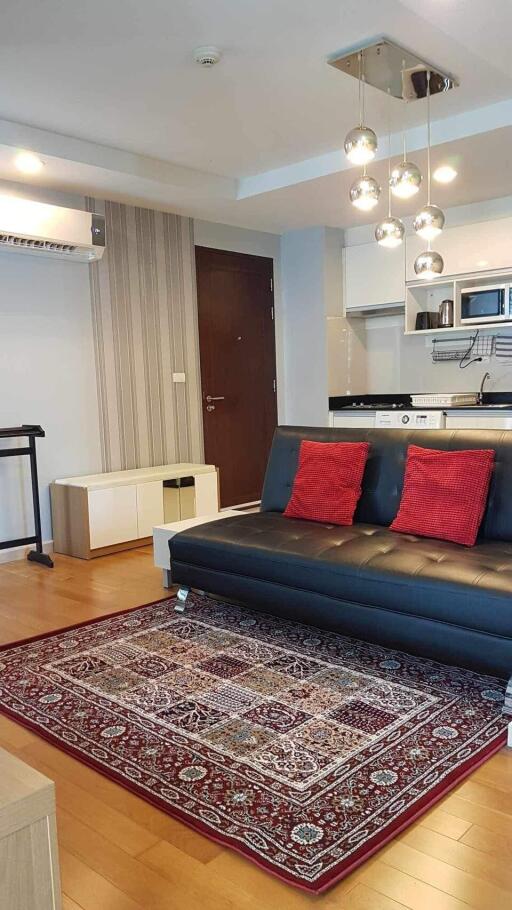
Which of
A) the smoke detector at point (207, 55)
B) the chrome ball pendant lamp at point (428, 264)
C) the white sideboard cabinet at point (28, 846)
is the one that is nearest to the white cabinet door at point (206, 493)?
the chrome ball pendant lamp at point (428, 264)

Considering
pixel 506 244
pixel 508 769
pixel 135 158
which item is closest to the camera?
pixel 508 769

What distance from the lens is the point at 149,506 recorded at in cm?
500

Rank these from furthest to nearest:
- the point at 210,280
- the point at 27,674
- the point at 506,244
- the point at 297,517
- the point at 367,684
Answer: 1. the point at 210,280
2. the point at 506,244
3. the point at 297,517
4. the point at 27,674
5. the point at 367,684

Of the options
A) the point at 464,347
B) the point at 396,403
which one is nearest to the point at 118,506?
the point at 396,403

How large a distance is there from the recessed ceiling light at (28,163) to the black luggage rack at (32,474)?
158 cm

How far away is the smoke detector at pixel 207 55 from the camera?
10.5 ft

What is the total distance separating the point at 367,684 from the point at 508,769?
2.18 ft

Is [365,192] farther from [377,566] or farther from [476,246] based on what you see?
[476,246]

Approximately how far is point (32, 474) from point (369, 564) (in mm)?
2564

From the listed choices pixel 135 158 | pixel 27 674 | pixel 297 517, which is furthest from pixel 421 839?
pixel 135 158

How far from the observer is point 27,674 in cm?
284

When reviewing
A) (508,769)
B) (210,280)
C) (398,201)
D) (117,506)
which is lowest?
(508,769)

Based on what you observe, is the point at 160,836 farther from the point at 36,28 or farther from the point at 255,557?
the point at 36,28

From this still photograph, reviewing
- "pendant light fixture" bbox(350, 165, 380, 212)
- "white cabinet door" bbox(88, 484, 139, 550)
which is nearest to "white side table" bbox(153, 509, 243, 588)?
"white cabinet door" bbox(88, 484, 139, 550)
